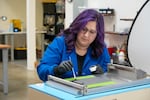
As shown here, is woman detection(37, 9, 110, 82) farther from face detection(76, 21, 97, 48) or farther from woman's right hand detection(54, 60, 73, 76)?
woman's right hand detection(54, 60, 73, 76)

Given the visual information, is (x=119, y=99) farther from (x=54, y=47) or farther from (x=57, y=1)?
(x=57, y=1)

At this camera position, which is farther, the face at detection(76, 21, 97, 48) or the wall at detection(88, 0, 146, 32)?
the wall at detection(88, 0, 146, 32)

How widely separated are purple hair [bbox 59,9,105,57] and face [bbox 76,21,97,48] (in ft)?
0.07

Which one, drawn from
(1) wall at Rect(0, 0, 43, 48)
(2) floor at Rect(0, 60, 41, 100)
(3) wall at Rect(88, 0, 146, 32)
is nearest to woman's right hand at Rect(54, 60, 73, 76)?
(3) wall at Rect(88, 0, 146, 32)

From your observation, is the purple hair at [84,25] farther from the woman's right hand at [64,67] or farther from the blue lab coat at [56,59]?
the woman's right hand at [64,67]

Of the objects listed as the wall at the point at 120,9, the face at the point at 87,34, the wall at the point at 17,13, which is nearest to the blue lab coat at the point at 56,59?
the face at the point at 87,34

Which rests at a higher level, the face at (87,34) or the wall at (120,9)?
the wall at (120,9)

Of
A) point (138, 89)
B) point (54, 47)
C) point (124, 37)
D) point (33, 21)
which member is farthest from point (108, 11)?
point (33, 21)

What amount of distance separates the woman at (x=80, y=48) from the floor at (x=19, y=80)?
244cm

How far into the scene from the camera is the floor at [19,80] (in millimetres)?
4471

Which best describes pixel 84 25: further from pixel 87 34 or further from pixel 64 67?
pixel 64 67

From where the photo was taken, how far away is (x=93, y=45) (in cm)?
216

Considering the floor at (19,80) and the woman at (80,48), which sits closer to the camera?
the woman at (80,48)

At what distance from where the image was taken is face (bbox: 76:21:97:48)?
1928 mm
